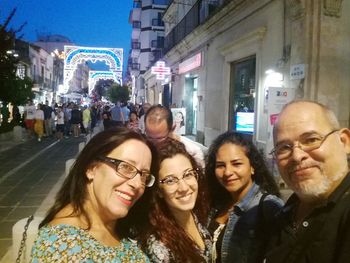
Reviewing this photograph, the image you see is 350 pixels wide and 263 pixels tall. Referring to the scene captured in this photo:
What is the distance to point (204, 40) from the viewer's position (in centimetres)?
1514

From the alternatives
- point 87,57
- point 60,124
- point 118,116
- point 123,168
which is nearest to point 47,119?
point 60,124

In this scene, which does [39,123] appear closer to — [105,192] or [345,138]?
[105,192]

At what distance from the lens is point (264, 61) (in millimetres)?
9586

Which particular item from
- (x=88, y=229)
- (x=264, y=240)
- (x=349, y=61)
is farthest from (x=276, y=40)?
(x=88, y=229)

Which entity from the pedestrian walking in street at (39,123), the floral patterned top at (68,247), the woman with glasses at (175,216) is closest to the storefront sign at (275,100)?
the woman with glasses at (175,216)

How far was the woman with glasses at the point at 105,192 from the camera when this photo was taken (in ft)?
5.55

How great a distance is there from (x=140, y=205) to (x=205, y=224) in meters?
0.62

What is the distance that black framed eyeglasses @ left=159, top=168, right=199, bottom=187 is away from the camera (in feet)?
7.44

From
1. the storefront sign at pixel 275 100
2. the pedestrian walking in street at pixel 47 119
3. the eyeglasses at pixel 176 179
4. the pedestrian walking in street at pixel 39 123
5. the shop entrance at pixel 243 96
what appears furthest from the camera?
the pedestrian walking in street at pixel 47 119

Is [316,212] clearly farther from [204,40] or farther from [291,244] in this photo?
[204,40]

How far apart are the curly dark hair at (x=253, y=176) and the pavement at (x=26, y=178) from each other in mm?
3082

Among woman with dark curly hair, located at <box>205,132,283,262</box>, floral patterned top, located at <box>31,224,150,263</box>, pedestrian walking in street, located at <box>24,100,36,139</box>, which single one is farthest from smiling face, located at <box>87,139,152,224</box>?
pedestrian walking in street, located at <box>24,100,36,139</box>

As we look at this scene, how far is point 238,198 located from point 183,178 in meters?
0.62

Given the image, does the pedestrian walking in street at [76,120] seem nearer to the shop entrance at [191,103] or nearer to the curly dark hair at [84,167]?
the shop entrance at [191,103]
